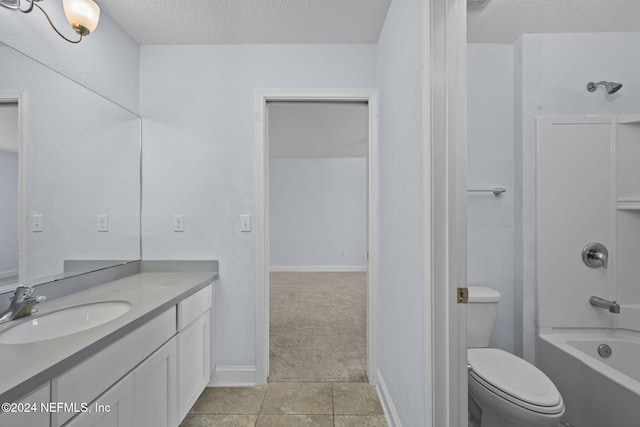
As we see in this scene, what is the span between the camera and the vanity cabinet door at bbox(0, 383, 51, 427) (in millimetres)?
669

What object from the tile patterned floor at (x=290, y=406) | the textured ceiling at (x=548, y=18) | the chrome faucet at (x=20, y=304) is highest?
the textured ceiling at (x=548, y=18)

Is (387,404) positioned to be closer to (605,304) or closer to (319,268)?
(605,304)

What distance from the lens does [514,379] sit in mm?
1396

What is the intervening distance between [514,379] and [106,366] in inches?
70.3

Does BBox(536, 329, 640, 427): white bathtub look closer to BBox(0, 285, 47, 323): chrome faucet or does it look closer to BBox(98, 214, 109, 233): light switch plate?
BBox(0, 285, 47, 323): chrome faucet

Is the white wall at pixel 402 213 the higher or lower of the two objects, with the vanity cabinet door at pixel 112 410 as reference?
higher

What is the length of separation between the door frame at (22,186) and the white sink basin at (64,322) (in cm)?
24

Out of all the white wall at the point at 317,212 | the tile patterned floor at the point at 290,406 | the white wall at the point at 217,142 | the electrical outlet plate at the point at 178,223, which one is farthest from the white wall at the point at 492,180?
the white wall at the point at 317,212

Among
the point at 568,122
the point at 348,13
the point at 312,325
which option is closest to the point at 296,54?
the point at 348,13

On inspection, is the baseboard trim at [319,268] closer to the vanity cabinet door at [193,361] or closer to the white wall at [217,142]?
the white wall at [217,142]

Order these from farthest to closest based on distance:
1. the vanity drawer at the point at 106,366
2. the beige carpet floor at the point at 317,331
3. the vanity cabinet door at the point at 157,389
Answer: the beige carpet floor at the point at 317,331, the vanity cabinet door at the point at 157,389, the vanity drawer at the point at 106,366

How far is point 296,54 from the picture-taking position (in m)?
2.01

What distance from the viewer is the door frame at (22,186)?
1.23 meters

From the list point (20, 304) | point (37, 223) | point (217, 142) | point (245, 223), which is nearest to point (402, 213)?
point (245, 223)
